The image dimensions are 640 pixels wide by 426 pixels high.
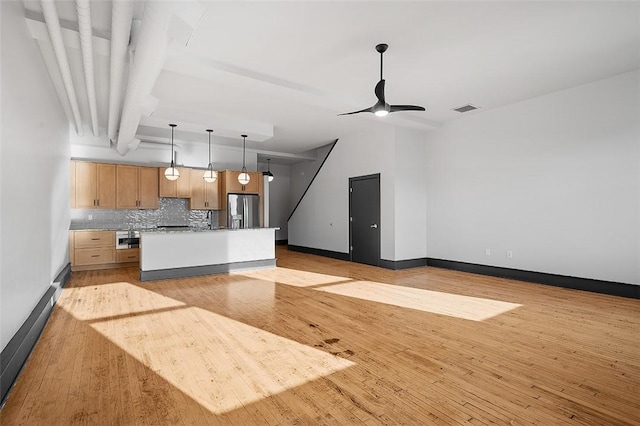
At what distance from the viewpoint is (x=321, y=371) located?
2523 millimetres

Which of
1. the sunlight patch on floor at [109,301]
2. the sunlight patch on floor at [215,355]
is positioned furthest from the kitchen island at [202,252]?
the sunlight patch on floor at [215,355]

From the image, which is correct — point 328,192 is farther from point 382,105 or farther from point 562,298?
point 562,298

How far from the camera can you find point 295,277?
630 centimetres

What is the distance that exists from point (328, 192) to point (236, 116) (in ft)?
11.2

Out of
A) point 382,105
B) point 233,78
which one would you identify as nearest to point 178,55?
point 233,78

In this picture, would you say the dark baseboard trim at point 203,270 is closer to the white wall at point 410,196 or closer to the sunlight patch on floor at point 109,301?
the sunlight patch on floor at point 109,301

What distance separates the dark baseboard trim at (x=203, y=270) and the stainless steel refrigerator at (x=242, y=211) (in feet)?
7.21

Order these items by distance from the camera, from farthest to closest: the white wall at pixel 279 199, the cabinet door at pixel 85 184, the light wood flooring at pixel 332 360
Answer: the white wall at pixel 279 199, the cabinet door at pixel 85 184, the light wood flooring at pixel 332 360

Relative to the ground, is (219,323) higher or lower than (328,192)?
lower

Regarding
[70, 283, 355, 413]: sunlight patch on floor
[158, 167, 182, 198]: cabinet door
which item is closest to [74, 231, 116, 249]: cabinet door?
[158, 167, 182, 198]: cabinet door

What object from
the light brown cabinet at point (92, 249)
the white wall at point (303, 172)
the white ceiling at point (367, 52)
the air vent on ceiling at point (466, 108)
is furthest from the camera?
the white wall at point (303, 172)

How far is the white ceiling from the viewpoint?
10.5 feet

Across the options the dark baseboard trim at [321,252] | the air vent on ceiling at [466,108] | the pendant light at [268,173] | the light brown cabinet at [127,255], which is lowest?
the dark baseboard trim at [321,252]

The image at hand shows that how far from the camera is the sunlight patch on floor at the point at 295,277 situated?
584 centimetres
